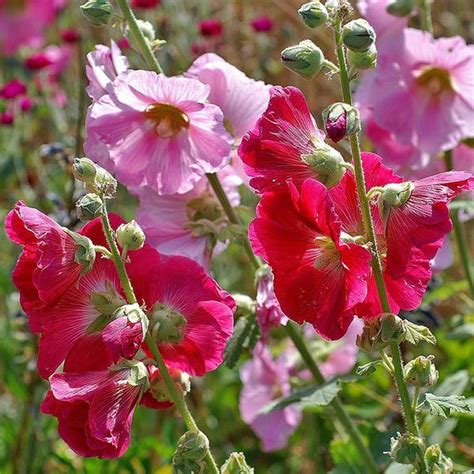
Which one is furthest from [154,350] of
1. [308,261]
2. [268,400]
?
[268,400]

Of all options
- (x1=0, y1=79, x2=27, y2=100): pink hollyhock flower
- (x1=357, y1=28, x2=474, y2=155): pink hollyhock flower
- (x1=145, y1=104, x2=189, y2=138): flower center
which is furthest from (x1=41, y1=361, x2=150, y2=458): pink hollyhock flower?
(x1=0, y1=79, x2=27, y2=100): pink hollyhock flower

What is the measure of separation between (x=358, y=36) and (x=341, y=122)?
0.30 ft

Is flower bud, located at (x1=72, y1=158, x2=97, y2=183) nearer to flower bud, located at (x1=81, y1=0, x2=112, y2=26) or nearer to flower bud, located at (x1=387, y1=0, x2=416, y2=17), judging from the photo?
flower bud, located at (x1=81, y1=0, x2=112, y2=26)

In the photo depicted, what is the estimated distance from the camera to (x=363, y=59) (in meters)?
0.83

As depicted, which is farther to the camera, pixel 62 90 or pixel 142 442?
pixel 62 90

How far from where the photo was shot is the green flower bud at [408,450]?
0.81m

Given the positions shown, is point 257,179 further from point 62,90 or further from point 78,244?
point 62,90

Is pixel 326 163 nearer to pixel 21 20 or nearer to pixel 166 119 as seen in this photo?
pixel 166 119

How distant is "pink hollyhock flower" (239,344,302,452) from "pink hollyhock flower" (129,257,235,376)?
77cm

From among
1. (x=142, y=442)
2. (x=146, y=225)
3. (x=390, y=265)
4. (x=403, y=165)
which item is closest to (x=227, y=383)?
(x=142, y=442)

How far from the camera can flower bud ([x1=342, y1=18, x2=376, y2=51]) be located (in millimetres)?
801

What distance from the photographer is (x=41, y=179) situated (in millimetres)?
2326

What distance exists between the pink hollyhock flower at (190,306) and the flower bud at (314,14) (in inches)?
10.4

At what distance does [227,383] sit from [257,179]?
1670 millimetres
